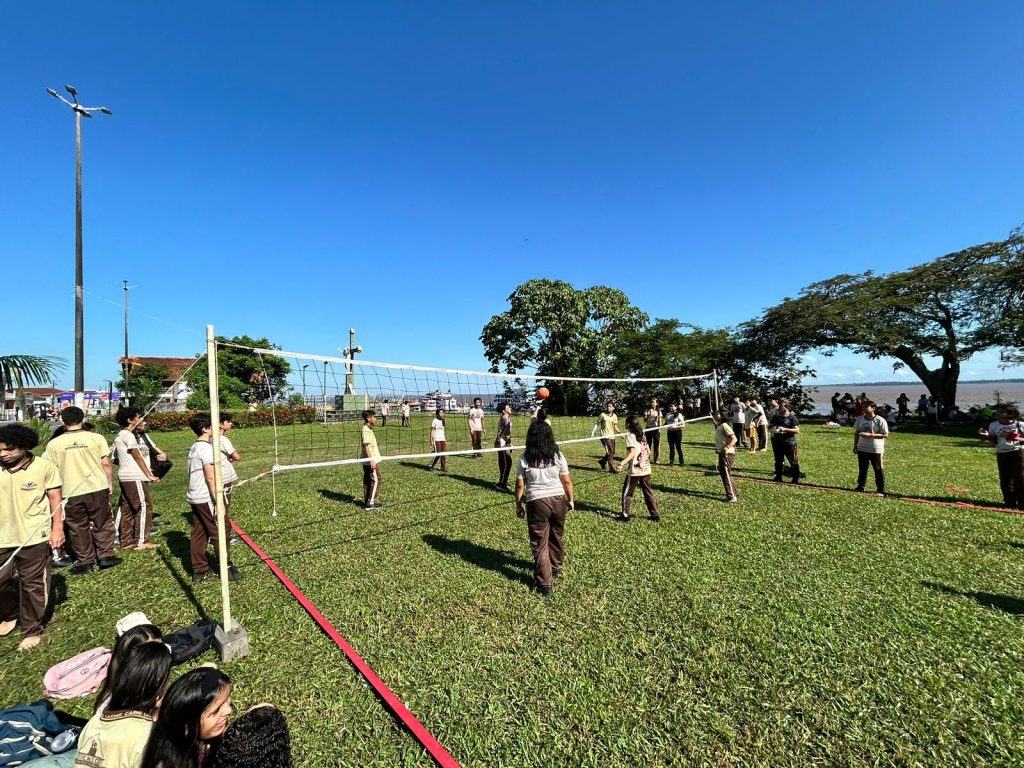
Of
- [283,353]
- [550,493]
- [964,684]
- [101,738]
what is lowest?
[964,684]

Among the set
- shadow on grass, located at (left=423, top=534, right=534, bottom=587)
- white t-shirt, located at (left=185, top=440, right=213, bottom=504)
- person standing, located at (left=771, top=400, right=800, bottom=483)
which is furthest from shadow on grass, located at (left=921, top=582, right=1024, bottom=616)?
white t-shirt, located at (left=185, top=440, right=213, bottom=504)

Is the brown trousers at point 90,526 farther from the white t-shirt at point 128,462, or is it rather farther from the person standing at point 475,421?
the person standing at point 475,421

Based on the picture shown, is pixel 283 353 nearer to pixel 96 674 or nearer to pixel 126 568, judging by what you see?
pixel 96 674

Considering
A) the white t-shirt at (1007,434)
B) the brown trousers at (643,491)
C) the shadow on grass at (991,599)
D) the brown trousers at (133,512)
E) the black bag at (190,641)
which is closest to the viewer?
the black bag at (190,641)

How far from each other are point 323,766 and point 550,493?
258 centimetres

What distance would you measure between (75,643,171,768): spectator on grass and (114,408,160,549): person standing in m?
4.75

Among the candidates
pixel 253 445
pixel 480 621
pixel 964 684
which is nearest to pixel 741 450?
pixel 964 684

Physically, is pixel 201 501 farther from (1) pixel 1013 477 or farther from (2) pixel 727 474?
(1) pixel 1013 477

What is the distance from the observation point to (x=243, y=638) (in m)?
3.38

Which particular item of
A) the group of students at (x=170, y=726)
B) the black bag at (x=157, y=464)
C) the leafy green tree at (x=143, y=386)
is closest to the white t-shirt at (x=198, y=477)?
the black bag at (x=157, y=464)

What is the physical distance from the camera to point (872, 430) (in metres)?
7.44

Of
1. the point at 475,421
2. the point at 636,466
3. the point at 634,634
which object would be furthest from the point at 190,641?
the point at 475,421

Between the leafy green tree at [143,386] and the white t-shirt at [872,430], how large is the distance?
17614mm

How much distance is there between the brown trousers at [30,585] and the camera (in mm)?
3633
